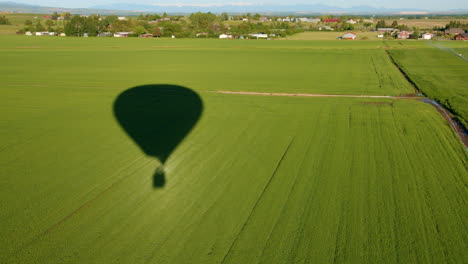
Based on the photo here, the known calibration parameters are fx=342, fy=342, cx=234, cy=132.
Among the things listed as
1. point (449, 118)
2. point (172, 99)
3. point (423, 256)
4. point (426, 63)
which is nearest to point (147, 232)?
point (423, 256)

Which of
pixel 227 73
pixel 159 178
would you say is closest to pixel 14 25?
pixel 227 73

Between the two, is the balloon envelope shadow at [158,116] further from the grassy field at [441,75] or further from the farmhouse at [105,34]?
the farmhouse at [105,34]

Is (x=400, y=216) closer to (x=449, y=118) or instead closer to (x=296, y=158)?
Result: (x=296, y=158)

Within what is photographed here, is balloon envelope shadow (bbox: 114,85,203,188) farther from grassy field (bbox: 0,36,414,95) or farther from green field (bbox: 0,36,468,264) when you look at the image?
grassy field (bbox: 0,36,414,95)

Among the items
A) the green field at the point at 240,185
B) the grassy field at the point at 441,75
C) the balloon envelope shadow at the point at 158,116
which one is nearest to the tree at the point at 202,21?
the grassy field at the point at 441,75

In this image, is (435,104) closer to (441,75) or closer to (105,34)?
(441,75)
